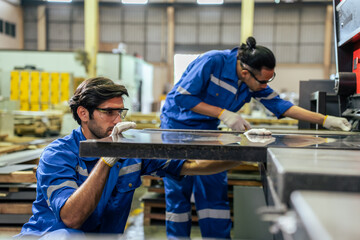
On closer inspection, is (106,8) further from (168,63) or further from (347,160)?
(347,160)

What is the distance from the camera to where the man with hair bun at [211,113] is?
7.84 feet

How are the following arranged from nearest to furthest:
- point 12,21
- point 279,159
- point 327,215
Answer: point 327,215 → point 279,159 → point 12,21

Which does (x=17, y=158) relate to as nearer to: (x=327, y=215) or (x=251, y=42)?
(x=251, y=42)

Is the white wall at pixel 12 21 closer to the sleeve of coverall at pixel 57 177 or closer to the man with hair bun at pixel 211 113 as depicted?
the man with hair bun at pixel 211 113

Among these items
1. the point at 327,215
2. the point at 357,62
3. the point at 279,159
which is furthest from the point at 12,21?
the point at 327,215

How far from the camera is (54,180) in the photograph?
1.39 metres

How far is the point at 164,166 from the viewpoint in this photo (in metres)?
1.80

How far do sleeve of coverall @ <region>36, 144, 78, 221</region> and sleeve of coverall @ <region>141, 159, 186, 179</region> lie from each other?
1.33ft

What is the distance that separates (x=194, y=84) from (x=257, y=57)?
458 millimetres

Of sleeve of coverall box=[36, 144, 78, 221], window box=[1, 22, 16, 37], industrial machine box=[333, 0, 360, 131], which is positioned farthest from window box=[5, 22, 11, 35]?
sleeve of coverall box=[36, 144, 78, 221]

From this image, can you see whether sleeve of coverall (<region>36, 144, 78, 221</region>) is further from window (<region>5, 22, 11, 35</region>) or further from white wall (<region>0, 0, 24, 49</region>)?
window (<region>5, 22, 11, 35</region>)

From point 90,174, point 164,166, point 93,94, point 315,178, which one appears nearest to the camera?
point 315,178

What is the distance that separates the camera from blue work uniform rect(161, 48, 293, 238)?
2414 mm

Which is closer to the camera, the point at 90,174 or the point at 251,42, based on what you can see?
the point at 90,174
